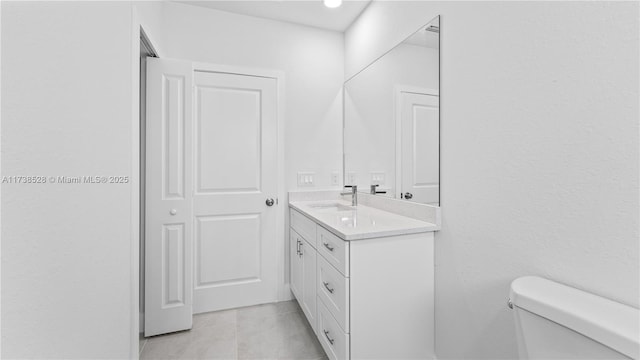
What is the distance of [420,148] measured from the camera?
173cm

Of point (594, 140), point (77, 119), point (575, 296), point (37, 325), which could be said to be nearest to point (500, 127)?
point (594, 140)

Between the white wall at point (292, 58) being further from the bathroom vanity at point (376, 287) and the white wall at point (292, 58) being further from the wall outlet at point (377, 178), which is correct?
the bathroom vanity at point (376, 287)

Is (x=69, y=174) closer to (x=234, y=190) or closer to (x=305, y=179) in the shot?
(x=234, y=190)

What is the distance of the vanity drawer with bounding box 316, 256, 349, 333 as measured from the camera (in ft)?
4.51

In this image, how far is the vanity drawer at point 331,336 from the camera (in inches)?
54.7

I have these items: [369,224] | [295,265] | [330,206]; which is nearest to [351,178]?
[330,206]

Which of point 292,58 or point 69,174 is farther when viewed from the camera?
point 292,58

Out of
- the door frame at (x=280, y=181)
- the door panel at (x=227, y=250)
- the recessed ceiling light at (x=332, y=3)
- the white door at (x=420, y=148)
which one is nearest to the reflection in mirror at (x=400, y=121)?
the white door at (x=420, y=148)

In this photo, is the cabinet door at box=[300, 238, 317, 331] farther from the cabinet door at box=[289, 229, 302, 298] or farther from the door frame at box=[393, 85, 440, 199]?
the door frame at box=[393, 85, 440, 199]

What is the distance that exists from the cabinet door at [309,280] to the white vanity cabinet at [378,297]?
172 mm

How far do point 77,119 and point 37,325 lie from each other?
775 mm

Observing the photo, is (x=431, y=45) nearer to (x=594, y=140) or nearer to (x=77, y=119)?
(x=594, y=140)

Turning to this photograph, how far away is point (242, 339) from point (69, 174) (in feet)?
4.78

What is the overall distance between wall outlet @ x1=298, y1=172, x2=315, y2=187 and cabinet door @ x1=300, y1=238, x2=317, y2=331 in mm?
→ 630
